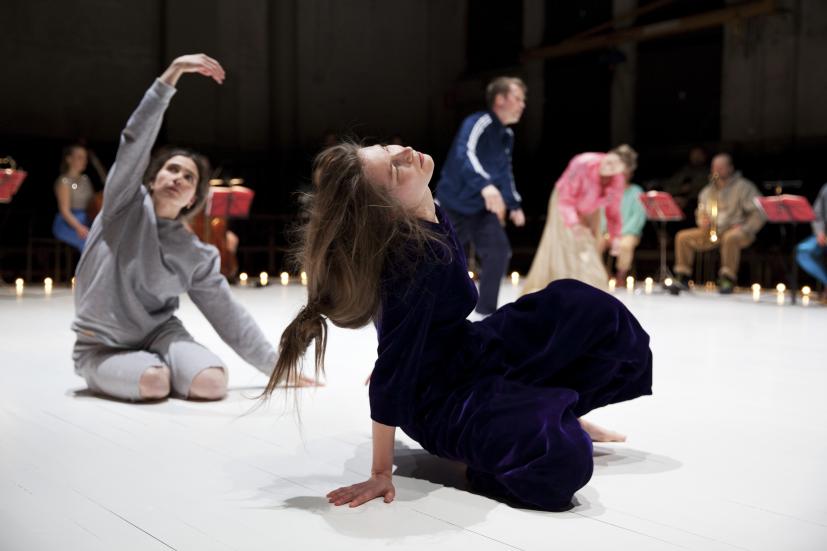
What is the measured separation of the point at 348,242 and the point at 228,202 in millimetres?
6064

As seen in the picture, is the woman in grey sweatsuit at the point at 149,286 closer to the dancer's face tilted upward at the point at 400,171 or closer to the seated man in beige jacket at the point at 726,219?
the dancer's face tilted upward at the point at 400,171

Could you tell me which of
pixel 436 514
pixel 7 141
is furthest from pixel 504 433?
pixel 7 141

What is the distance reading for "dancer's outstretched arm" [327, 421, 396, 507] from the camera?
6.06 ft

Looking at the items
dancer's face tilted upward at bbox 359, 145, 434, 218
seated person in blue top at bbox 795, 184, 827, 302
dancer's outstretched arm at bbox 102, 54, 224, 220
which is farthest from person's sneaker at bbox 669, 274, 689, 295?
dancer's face tilted upward at bbox 359, 145, 434, 218

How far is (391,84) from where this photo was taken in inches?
503

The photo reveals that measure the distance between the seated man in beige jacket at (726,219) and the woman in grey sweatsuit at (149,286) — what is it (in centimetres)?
607

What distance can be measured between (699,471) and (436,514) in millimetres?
748

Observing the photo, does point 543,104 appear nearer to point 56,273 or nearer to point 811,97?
point 811,97

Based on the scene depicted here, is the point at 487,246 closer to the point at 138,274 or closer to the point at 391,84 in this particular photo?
the point at 138,274

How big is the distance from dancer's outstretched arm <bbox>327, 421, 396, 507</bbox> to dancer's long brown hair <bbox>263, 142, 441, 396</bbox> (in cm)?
21

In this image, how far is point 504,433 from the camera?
189 cm

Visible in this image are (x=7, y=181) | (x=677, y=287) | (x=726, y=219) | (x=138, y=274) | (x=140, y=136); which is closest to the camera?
(x=140, y=136)

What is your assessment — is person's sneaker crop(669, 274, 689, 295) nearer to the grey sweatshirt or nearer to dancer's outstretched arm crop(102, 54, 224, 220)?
the grey sweatshirt

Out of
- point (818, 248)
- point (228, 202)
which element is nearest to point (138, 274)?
point (228, 202)
